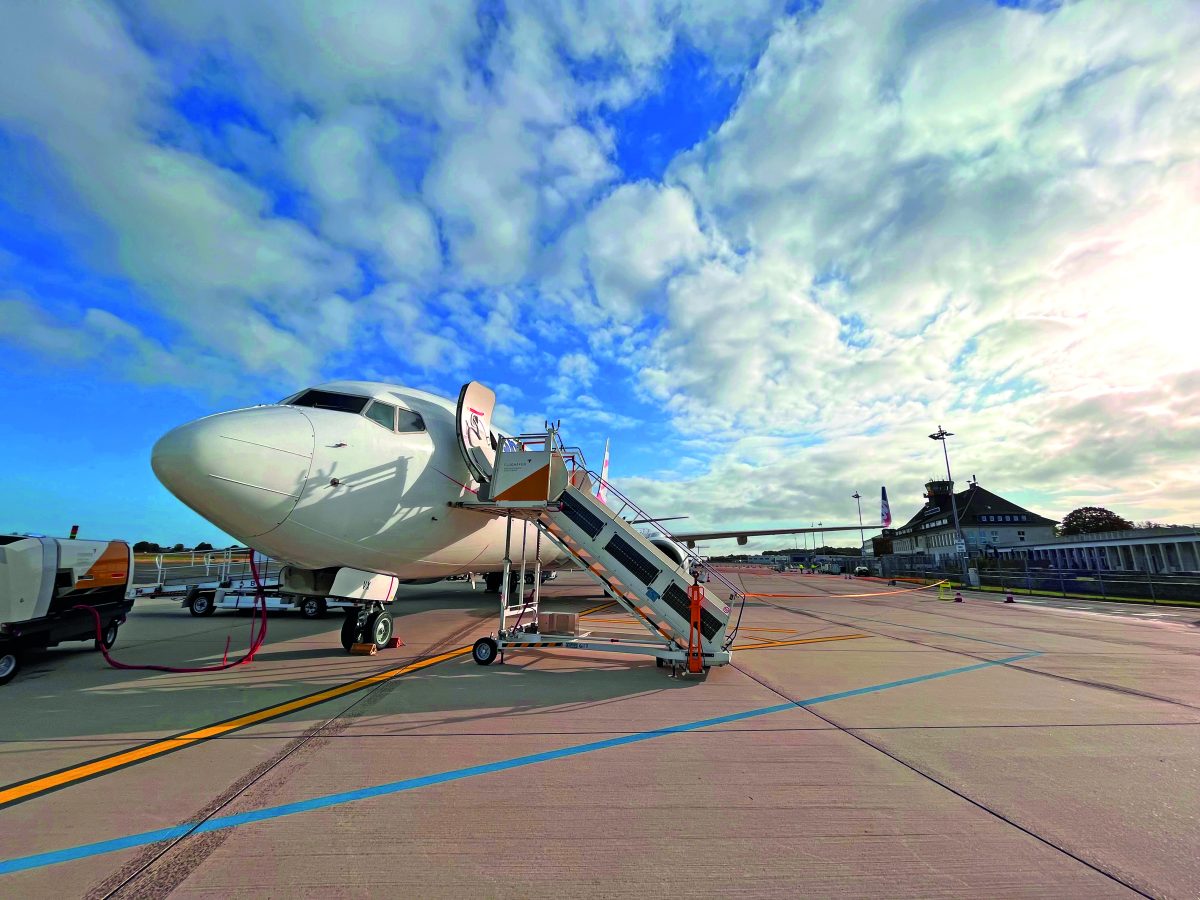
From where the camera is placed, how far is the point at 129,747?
488 cm

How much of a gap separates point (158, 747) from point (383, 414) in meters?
5.17

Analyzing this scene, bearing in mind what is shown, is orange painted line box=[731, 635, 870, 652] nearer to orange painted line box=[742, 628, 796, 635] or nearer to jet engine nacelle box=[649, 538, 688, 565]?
orange painted line box=[742, 628, 796, 635]

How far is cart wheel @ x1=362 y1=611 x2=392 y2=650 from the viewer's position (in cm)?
952

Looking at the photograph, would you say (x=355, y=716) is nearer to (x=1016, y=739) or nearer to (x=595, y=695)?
(x=595, y=695)

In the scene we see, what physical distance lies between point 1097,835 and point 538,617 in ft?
23.0

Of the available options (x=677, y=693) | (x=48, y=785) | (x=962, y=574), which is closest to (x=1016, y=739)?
(x=677, y=693)

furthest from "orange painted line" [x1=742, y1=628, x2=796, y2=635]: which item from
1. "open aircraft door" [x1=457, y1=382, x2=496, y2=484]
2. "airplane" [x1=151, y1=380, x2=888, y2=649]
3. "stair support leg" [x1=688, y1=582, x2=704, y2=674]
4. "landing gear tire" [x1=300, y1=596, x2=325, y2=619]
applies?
"landing gear tire" [x1=300, y1=596, x2=325, y2=619]

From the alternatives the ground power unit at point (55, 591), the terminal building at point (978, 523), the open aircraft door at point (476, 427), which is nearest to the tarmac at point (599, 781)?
the ground power unit at point (55, 591)

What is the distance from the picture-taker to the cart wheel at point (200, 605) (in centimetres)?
1678

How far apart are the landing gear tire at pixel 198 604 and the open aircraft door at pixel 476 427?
Result: 12624 mm

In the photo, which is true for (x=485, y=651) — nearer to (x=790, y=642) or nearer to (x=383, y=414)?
(x=383, y=414)

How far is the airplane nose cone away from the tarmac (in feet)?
7.47

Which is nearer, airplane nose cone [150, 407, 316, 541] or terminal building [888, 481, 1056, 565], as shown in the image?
airplane nose cone [150, 407, 316, 541]

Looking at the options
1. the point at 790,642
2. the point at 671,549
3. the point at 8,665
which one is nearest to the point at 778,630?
the point at 790,642
